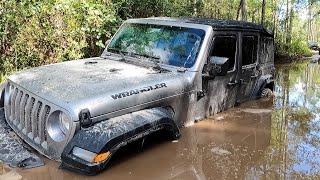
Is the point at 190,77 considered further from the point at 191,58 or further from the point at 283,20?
the point at 283,20

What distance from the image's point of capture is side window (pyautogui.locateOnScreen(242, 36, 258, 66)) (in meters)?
6.74

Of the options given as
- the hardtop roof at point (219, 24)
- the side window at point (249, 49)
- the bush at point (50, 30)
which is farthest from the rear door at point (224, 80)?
the bush at point (50, 30)

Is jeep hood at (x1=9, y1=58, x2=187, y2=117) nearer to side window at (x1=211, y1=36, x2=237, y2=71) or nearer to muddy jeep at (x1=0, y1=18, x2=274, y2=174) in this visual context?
muddy jeep at (x1=0, y1=18, x2=274, y2=174)

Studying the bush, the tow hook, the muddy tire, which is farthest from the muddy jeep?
the bush

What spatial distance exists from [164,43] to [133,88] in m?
1.41

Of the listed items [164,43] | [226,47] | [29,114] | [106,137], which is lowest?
[106,137]

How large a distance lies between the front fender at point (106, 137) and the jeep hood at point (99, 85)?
184mm

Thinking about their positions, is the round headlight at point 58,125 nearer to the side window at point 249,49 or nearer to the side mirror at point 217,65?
the side mirror at point 217,65

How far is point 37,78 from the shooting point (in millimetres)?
4699

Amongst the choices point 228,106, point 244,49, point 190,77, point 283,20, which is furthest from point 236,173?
point 283,20

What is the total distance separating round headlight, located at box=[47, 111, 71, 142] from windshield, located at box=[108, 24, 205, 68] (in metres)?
2.00

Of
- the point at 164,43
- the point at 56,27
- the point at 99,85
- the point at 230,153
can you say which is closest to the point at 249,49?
the point at 164,43

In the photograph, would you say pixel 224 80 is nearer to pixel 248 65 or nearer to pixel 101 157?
pixel 248 65

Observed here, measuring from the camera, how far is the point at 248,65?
690 cm
